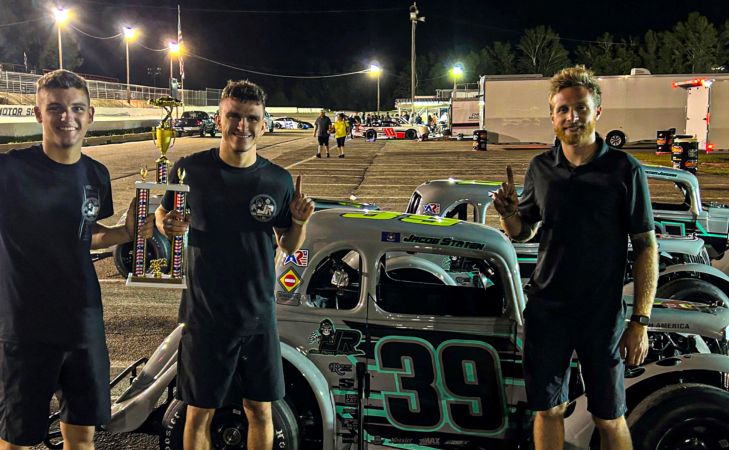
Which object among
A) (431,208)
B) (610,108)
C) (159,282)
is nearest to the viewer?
(159,282)

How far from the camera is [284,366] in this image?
3.89m

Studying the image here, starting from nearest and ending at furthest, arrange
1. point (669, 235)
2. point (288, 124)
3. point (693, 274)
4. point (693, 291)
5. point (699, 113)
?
point (693, 291)
point (693, 274)
point (669, 235)
point (699, 113)
point (288, 124)

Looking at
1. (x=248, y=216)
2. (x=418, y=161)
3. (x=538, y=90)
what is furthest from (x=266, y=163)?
(x=538, y=90)

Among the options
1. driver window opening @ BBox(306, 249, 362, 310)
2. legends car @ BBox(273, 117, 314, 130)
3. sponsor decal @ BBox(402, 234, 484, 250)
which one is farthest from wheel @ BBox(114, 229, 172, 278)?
legends car @ BBox(273, 117, 314, 130)

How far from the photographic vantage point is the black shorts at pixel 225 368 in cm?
329

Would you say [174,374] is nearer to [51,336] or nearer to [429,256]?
[51,336]

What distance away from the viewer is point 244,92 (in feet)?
11.1

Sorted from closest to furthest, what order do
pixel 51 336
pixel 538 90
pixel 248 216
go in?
pixel 51 336, pixel 248 216, pixel 538 90

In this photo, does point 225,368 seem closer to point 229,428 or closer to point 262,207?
point 229,428

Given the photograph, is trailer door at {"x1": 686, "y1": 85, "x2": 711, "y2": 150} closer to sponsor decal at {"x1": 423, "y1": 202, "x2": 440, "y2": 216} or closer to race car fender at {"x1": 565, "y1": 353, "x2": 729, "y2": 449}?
sponsor decal at {"x1": 423, "y1": 202, "x2": 440, "y2": 216}

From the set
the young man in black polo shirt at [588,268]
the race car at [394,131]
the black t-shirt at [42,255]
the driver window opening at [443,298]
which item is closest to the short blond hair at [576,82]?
the young man in black polo shirt at [588,268]

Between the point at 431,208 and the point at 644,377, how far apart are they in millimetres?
→ 3935

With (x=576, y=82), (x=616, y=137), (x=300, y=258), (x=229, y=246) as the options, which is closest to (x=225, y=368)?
(x=229, y=246)

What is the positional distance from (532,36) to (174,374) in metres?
89.6
